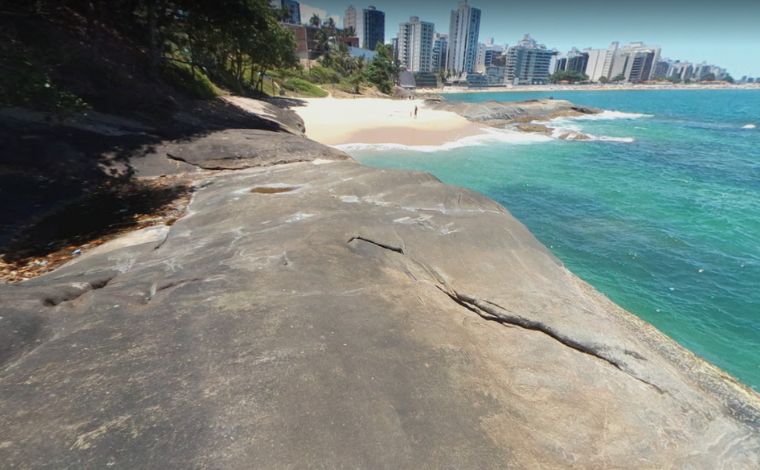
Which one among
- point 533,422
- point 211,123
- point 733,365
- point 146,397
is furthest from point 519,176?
point 146,397

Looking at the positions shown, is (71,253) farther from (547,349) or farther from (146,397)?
(547,349)

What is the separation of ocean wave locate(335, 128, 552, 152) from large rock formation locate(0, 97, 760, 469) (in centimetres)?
2389

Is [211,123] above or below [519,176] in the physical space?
above

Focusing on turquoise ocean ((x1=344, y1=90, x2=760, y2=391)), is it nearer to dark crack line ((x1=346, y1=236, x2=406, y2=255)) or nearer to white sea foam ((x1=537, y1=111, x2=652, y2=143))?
white sea foam ((x1=537, y1=111, x2=652, y2=143))

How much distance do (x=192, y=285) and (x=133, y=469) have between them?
8.26 ft

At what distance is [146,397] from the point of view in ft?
10.2

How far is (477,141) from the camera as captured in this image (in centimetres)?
3531

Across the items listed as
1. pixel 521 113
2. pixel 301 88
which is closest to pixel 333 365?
pixel 521 113

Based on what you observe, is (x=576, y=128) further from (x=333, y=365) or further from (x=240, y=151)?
(x=333, y=365)

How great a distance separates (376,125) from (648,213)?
25925mm

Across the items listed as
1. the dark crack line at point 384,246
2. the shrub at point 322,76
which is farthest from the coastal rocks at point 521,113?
the dark crack line at point 384,246

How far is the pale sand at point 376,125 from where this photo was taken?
1302 inches

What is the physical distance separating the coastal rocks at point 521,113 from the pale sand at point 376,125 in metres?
5.99

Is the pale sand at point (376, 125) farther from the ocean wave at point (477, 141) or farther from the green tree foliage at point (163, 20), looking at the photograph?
the green tree foliage at point (163, 20)
